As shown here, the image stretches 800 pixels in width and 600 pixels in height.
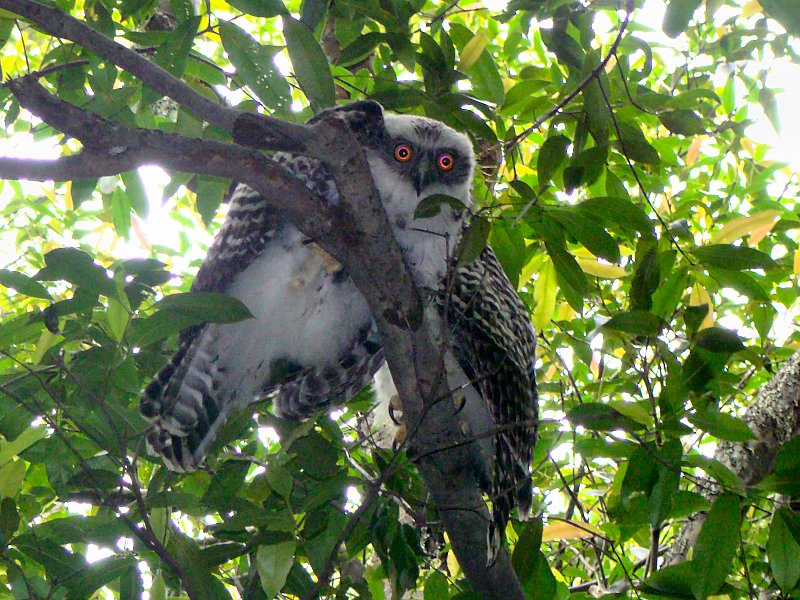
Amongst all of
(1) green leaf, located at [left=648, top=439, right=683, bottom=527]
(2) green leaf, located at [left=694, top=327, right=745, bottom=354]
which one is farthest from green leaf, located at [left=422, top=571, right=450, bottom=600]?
(2) green leaf, located at [left=694, top=327, right=745, bottom=354]

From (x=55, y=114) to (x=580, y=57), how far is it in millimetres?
1425

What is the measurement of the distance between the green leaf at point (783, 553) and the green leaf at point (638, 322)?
551 mm

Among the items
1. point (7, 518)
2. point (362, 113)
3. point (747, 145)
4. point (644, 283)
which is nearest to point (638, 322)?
point (644, 283)

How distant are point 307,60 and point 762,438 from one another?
86.9 inches

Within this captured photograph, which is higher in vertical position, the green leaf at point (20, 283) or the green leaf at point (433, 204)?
the green leaf at point (433, 204)

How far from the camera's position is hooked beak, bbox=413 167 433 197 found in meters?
2.96

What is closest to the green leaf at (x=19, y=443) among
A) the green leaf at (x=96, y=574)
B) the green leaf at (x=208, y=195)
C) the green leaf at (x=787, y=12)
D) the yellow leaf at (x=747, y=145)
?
the green leaf at (x=96, y=574)

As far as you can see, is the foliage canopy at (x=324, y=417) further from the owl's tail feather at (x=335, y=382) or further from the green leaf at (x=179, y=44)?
the owl's tail feather at (x=335, y=382)

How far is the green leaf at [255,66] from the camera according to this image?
Result: 2021mm

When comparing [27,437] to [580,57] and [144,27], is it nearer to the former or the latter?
[580,57]

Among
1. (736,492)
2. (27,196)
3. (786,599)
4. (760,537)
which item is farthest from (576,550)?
(27,196)

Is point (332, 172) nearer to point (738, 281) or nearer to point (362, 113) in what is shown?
point (362, 113)

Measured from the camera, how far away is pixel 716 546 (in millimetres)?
2016

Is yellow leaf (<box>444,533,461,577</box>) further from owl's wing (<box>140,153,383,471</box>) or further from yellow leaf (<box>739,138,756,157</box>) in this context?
yellow leaf (<box>739,138,756,157</box>)
